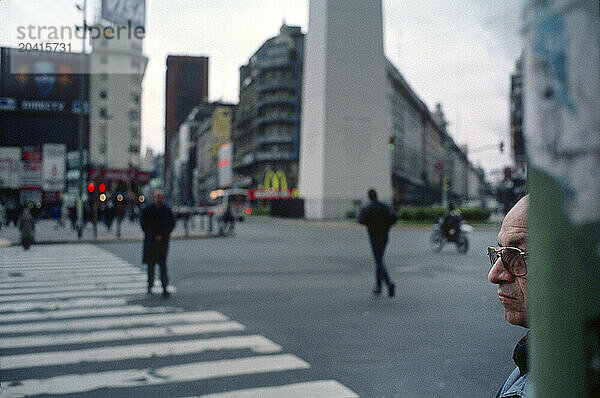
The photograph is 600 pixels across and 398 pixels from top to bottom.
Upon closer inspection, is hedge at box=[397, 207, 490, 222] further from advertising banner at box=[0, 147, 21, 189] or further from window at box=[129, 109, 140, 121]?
window at box=[129, 109, 140, 121]

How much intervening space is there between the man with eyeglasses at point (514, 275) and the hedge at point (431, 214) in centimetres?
3525

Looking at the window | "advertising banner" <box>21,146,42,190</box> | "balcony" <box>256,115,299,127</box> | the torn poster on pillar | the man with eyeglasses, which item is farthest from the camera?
"balcony" <box>256,115,299,127</box>

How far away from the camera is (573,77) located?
2.21ft

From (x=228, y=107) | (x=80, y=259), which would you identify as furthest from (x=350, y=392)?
(x=228, y=107)

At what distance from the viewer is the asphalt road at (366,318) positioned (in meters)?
4.54

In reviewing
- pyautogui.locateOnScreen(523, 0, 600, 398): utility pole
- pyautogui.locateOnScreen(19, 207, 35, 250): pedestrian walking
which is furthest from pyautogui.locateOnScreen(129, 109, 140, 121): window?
pyautogui.locateOnScreen(523, 0, 600, 398): utility pole

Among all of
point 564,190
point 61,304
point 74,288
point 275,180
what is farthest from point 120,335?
point 275,180

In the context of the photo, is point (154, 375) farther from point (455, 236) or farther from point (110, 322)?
point (455, 236)

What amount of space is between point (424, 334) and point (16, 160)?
49.3 metres

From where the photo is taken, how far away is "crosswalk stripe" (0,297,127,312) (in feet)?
25.3

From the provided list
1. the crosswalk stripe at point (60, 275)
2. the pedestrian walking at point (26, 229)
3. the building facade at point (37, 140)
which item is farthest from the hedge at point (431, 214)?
the crosswalk stripe at point (60, 275)

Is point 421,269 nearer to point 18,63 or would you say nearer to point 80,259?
point 80,259

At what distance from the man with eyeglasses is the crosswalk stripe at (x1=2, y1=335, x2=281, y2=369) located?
3935mm

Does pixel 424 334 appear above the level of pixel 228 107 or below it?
below
